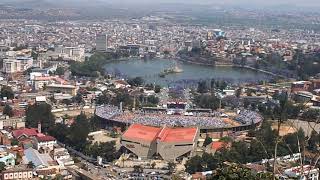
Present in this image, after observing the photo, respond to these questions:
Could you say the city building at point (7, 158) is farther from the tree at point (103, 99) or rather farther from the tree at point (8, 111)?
the tree at point (103, 99)

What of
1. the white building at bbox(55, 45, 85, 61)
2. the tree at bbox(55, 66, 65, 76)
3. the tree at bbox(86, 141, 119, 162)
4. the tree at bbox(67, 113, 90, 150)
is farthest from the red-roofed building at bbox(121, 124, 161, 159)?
the white building at bbox(55, 45, 85, 61)

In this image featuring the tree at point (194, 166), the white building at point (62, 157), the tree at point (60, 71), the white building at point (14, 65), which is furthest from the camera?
the tree at point (60, 71)

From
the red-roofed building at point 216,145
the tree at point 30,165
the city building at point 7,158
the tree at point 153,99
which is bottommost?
the tree at point 153,99

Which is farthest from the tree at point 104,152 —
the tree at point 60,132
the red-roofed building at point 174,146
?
the tree at point 60,132

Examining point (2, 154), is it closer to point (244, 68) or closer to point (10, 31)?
point (244, 68)

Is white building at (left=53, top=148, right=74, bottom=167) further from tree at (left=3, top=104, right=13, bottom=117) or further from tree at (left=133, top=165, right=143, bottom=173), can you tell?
tree at (left=3, top=104, right=13, bottom=117)

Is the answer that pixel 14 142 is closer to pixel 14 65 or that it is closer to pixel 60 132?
pixel 60 132

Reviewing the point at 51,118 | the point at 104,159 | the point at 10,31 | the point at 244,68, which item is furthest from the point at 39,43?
the point at 104,159
